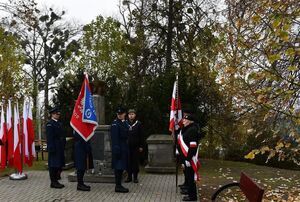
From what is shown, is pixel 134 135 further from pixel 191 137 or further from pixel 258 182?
pixel 258 182

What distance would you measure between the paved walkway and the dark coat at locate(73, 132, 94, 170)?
61cm

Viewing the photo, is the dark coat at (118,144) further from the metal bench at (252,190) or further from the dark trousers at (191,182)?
the metal bench at (252,190)

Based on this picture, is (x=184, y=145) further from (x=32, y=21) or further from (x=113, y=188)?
(x=32, y=21)

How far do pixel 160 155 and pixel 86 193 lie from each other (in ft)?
14.6

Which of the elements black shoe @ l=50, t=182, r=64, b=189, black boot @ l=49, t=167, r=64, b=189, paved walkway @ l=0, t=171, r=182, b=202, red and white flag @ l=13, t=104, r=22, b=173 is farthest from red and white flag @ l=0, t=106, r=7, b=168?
Answer: black shoe @ l=50, t=182, r=64, b=189

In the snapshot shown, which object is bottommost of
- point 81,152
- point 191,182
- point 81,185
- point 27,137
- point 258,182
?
point 258,182

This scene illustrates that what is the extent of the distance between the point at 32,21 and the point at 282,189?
8692mm

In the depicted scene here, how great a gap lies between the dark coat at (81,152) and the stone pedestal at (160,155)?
3.71 m

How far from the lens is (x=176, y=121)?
11.8 m

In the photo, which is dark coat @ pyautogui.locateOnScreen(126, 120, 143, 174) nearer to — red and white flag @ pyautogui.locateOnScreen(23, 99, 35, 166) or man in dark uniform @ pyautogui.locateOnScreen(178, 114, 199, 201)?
man in dark uniform @ pyautogui.locateOnScreen(178, 114, 199, 201)

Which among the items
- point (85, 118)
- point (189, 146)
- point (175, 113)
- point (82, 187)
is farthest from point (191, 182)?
point (85, 118)

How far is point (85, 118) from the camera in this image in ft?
36.7

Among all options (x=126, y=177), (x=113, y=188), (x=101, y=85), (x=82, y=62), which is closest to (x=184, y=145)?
(x=113, y=188)

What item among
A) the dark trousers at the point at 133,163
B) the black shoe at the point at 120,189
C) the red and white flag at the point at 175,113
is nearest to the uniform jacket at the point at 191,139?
the red and white flag at the point at 175,113
